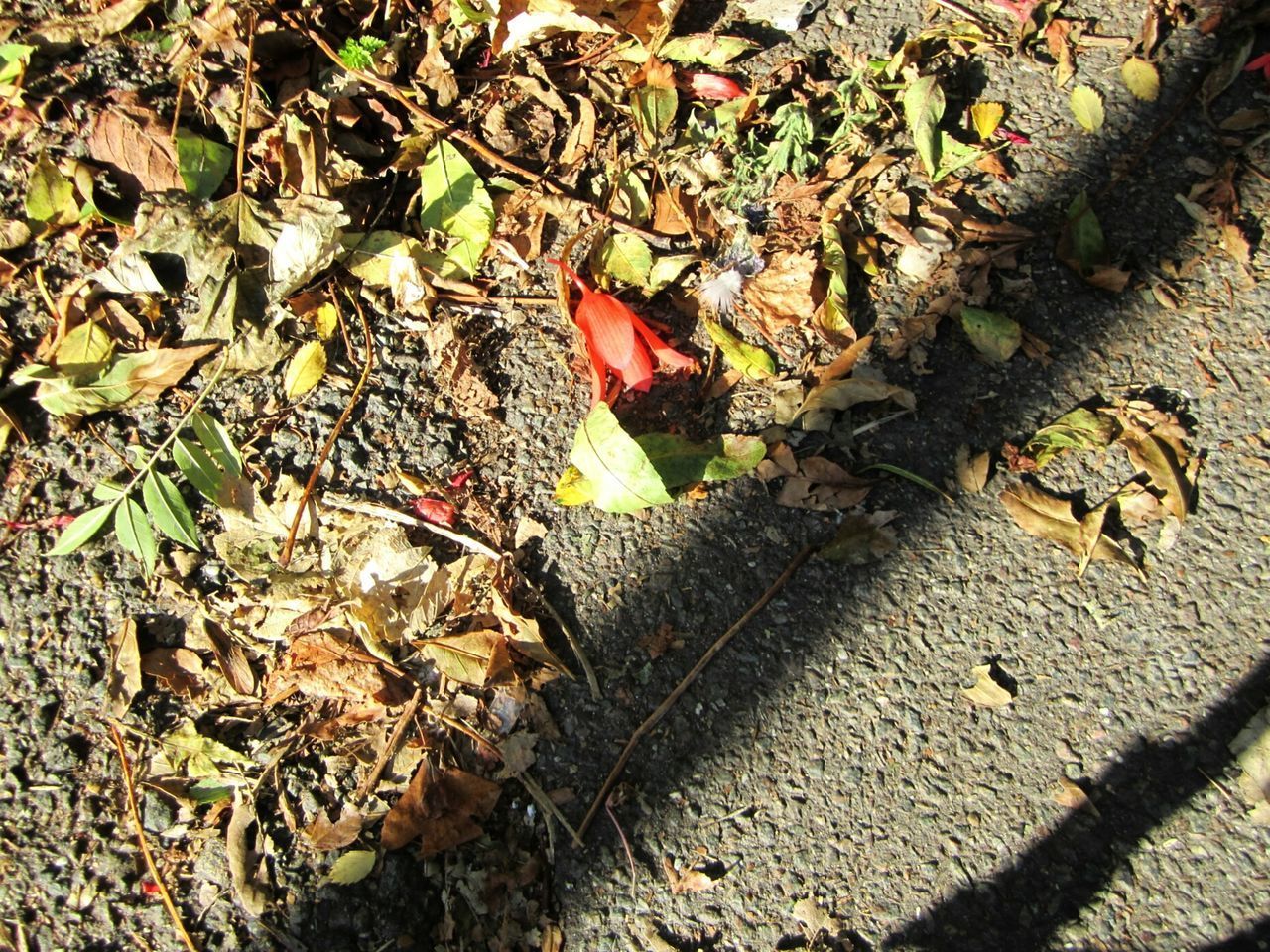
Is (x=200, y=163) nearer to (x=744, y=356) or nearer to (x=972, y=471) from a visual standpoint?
(x=744, y=356)

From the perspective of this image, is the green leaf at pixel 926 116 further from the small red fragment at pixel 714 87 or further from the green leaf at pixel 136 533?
the green leaf at pixel 136 533

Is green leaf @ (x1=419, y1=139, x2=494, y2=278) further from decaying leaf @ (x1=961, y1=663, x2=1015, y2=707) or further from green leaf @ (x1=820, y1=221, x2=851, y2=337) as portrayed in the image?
decaying leaf @ (x1=961, y1=663, x2=1015, y2=707)

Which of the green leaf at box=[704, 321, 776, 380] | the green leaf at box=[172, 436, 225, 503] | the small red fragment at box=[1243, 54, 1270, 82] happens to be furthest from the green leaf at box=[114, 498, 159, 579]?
the small red fragment at box=[1243, 54, 1270, 82]

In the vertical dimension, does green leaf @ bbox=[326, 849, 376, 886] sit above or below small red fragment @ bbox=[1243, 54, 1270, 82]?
below

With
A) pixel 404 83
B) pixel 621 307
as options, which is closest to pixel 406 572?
pixel 621 307

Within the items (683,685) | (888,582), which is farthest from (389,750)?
(888,582)

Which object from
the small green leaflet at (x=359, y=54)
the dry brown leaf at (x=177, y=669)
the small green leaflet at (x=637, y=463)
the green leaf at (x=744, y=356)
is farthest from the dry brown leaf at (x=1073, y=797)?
the small green leaflet at (x=359, y=54)
